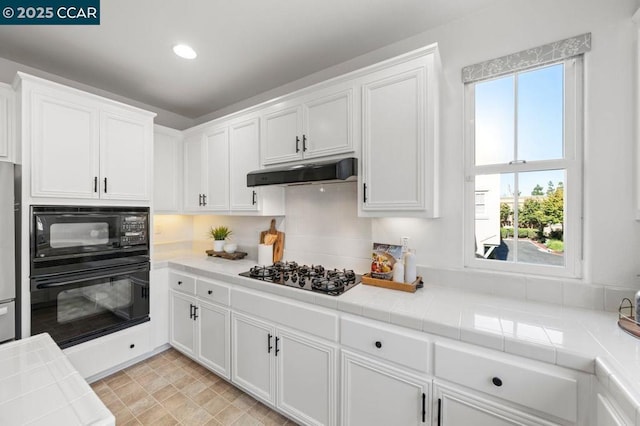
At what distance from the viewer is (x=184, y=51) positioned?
2129mm

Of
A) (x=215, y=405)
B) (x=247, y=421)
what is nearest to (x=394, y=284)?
(x=247, y=421)

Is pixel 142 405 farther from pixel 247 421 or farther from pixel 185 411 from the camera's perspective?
pixel 247 421

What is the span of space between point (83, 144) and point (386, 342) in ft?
8.66

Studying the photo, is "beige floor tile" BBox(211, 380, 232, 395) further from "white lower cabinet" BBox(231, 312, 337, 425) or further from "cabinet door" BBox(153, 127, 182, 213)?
"cabinet door" BBox(153, 127, 182, 213)

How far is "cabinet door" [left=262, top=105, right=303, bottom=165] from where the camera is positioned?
2.16 m

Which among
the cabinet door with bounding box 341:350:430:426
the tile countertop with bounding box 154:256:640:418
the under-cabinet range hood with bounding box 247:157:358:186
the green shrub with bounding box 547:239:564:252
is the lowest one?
the cabinet door with bounding box 341:350:430:426

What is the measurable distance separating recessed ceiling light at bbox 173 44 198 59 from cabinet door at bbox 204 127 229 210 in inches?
26.1

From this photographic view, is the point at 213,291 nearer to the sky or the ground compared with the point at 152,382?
nearer to the sky

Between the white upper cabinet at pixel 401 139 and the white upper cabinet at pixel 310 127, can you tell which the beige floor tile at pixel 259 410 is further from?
the white upper cabinet at pixel 310 127

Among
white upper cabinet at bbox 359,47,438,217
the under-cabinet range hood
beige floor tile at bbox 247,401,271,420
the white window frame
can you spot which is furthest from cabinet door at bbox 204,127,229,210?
the white window frame

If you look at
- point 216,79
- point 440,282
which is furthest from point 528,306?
point 216,79

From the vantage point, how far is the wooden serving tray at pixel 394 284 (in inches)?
67.0

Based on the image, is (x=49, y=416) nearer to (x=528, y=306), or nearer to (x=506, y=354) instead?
(x=506, y=354)

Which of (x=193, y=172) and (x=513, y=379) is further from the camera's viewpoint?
(x=193, y=172)
